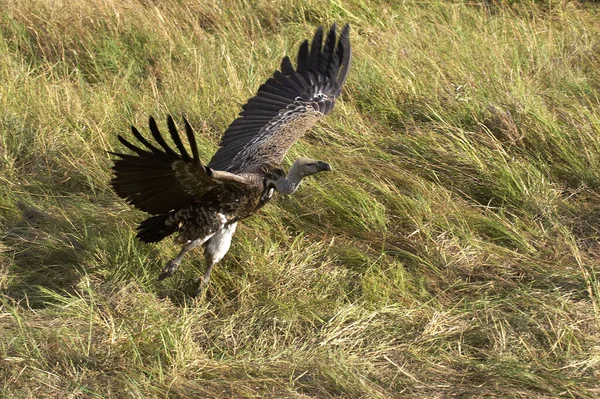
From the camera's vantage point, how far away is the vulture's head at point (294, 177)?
421 centimetres

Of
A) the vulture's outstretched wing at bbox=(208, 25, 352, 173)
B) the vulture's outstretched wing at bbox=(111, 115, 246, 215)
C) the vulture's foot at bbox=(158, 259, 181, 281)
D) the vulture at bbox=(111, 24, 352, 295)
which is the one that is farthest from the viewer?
the vulture's outstretched wing at bbox=(208, 25, 352, 173)

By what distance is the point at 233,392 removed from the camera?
351cm

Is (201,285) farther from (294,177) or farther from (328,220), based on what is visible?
(328,220)

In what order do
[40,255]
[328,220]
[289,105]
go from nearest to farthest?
[40,255], [328,220], [289,105]

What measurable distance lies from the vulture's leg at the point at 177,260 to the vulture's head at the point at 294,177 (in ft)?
1.07

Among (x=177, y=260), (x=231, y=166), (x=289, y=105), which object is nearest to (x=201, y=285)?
(x=177, y=260)

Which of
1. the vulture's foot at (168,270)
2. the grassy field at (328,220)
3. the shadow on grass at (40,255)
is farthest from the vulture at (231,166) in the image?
the shadow on grass at (40,255)

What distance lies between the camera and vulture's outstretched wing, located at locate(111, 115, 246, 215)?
358 centimetres

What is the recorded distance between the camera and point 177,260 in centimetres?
419

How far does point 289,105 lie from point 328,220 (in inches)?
27.9

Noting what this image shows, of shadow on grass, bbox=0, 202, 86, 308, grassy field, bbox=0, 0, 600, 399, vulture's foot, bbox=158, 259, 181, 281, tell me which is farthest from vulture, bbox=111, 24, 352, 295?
shadow on grass, bbox=0, 202, 86, 308

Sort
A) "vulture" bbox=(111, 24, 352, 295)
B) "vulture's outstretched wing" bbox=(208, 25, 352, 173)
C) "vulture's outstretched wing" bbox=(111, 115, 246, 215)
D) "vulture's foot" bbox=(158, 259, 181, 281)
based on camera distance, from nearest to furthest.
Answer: "vulture's outstretched wing" bbox=(111, 115, 246, 215) → "vulture" bbox=(111, 24, 352, 295) → "vulture's foot" bbox=(158, 259, 181, 281) → "vulture's outstretched wing" bbox=(208, 25, 352, 173)

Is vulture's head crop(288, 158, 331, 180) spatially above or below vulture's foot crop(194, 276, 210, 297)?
above

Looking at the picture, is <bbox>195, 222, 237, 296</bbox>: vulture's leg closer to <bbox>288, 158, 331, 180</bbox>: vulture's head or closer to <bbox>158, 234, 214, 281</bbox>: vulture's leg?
<bbox>158, 234, 214, 281</bbox>: vulture's leg
